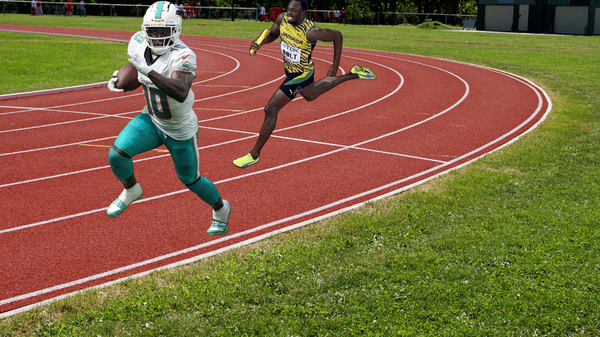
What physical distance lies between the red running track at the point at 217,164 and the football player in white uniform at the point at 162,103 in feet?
4.51

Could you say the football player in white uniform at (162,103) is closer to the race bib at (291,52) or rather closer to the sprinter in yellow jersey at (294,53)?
the sprinter in yellow jersey at (294,53)

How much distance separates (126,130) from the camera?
16.5 feet

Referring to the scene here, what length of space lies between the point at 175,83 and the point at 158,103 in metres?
0.43

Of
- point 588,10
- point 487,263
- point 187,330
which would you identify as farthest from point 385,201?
point 588,10

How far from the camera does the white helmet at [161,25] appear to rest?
4.59 m

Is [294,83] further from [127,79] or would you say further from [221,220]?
[127,79]

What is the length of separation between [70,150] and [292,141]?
4070mm

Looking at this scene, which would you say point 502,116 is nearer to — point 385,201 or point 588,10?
point 385,201

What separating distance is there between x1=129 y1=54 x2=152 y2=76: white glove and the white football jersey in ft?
0.13

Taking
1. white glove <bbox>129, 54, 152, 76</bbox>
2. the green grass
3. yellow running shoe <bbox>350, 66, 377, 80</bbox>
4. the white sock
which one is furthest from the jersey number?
yellow running shoe <bbox>350, 66, 377, 80</bbox>

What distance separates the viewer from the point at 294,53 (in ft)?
23.3

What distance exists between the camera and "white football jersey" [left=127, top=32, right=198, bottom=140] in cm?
474

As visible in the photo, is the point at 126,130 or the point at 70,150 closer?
the point at 126,130

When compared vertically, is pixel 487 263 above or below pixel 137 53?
below
